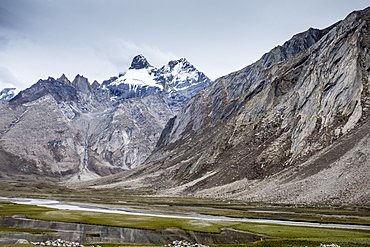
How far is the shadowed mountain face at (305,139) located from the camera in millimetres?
97188

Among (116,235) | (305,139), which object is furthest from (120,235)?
(305,139)

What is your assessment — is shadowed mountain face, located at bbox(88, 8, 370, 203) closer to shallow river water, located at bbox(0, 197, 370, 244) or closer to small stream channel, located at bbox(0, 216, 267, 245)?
shallow river water, located at bbox(0, 197, 370, 244)

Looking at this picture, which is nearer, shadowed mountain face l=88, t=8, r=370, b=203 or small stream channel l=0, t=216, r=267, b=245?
small stream channel l=0, t=216, r=267, b=245

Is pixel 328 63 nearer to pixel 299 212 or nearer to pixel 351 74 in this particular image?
pixel 351 74

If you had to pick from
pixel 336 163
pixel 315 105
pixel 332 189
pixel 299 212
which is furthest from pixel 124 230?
pixel 315 105

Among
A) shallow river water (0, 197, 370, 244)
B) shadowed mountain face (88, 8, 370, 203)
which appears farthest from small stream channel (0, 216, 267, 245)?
shadowed mountain face (88, 8, 370, 203)

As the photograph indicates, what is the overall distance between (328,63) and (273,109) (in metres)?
35.4

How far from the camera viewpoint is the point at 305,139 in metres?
131

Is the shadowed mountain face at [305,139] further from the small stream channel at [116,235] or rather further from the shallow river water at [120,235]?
the small stream channel at [116,235]

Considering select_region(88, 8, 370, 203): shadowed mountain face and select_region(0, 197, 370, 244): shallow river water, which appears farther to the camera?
select_region(88, 8, 370, 203): shadowed mountain face

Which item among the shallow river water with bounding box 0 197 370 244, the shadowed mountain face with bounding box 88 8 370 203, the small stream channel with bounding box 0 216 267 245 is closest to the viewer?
the small stream channel with bounding box 0 216 267 245

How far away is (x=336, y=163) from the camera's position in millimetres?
100500

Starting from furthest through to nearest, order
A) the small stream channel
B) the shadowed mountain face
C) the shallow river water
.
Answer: the shadowed mountain face < the shallow river water < the small stream channel

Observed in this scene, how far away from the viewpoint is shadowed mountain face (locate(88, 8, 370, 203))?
319 feet
